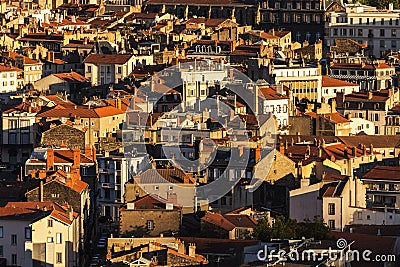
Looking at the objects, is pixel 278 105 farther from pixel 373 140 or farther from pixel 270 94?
pixel 373 140

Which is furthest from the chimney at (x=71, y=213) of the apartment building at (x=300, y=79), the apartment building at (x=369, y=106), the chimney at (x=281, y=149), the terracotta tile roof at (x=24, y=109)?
the apartment building at (x=300, y=79)

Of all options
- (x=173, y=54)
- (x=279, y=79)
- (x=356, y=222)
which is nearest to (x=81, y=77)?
(x=173, y=54)

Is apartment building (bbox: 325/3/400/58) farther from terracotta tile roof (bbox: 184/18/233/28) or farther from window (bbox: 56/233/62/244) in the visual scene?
window (bbox: 56/233/62/244)

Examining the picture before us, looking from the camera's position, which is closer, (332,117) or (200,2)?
(332,117)

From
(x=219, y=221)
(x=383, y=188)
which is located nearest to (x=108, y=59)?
(x=383, y=188)

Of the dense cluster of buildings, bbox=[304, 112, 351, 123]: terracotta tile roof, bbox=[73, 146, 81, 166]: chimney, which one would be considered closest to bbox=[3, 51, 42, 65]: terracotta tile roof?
the dense cluster of buildings

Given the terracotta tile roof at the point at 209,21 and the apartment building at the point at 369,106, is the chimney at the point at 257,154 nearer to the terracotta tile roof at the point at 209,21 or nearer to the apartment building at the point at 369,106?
the apartment building at the point at 369,106
